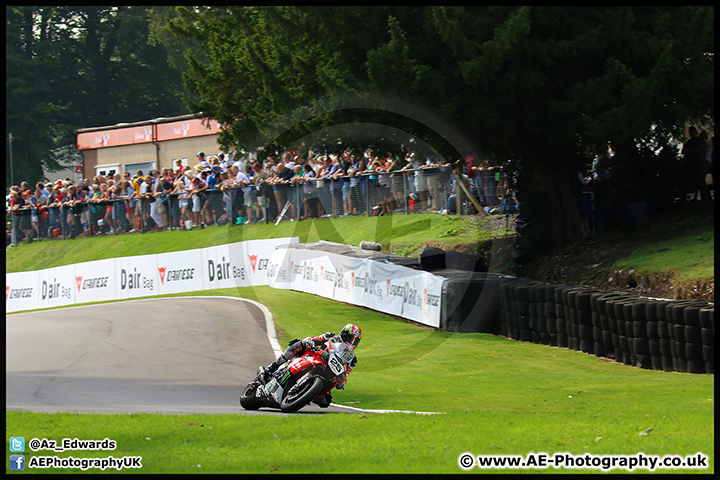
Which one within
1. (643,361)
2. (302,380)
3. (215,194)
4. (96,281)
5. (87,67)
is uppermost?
(87,67)

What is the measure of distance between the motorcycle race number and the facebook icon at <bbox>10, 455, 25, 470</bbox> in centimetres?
408

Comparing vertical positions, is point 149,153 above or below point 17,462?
above

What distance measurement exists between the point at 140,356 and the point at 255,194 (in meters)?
13.1

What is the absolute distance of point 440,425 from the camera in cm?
869

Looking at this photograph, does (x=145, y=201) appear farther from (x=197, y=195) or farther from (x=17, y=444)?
(x=17, y=444)

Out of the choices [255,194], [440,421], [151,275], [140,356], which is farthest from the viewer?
[151,275]

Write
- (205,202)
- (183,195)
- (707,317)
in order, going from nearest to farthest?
(707,317) < (205,202) < (183,195)

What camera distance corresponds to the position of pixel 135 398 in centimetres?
1152

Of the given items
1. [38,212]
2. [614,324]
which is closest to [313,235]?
[614,324]

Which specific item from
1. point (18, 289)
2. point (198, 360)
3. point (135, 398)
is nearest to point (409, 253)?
point (198, 360)

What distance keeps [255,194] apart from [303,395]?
18567 mm

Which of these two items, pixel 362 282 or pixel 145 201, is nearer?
pixel 362 282

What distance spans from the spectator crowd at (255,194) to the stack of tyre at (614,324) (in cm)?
517

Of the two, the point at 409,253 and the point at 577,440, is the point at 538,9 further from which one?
the point at 577,440
